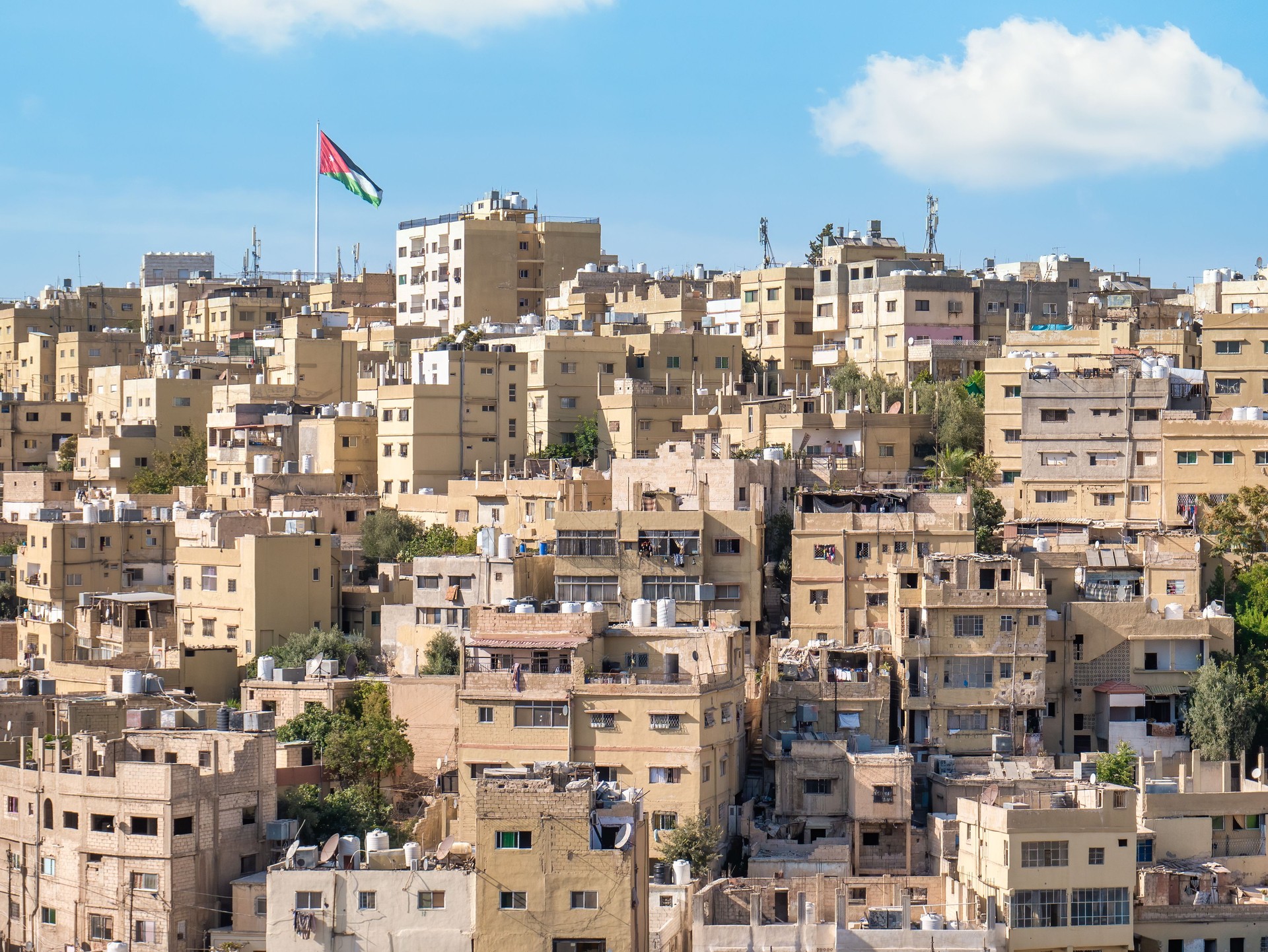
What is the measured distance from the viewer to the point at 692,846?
37.0m

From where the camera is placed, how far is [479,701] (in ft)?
127

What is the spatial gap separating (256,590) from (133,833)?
47.3 feet

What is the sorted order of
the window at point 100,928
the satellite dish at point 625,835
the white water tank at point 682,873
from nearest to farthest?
the satellite dish at point 625,835
the window at point 100,928
the white water tank at point 682,873

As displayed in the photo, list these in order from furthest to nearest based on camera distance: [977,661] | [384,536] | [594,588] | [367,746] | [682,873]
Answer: [384,536], [594,588], [977,661], [367,746], [682,873]

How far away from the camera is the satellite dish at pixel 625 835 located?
107 feet

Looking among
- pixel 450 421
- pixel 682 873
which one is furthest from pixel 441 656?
pixel 450 421

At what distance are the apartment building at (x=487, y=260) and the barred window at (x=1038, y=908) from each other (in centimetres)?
4179

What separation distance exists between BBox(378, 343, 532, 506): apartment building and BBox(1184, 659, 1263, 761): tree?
64.5ft

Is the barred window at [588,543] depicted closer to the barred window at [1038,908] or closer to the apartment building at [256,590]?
the apartment building at [256,590]

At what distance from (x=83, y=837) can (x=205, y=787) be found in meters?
1.94

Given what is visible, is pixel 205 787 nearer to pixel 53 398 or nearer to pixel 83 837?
pixel 83 837

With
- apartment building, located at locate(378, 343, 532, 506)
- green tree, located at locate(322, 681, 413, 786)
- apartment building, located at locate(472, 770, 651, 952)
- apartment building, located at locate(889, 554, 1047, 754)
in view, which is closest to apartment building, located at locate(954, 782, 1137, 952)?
apartment building, located at locate(472, 770, 651, 952)

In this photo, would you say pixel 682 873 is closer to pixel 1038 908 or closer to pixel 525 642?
pixel 1038 908

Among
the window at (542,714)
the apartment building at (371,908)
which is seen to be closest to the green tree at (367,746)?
the window at (542,714)
